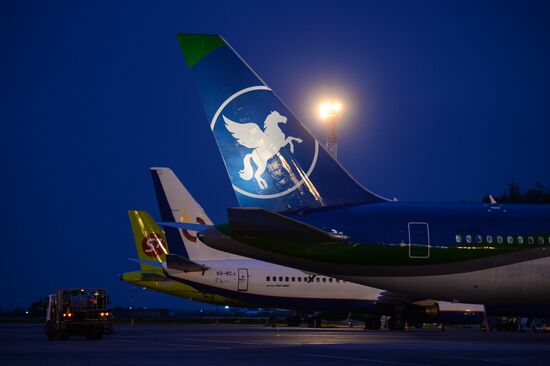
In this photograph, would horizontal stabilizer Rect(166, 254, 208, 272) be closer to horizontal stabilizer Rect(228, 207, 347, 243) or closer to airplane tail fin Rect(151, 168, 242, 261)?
airplane tail fin Rect(151, 168, 242, 261)

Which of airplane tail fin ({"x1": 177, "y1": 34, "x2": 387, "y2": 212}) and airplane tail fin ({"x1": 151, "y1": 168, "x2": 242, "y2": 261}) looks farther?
airplane tail fin ({"x1": 151, "y1": 168, "x2": 242, "y2": 261})

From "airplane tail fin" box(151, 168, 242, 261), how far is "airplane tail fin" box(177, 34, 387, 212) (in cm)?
2029

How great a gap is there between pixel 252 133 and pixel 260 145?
41 cm

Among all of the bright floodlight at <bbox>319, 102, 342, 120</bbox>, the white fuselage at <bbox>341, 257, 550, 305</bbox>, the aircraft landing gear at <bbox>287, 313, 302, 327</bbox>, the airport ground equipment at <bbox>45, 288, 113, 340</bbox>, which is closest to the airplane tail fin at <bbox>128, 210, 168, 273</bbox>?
the aircraft landing gear at <bbox>287, 313, 302, 327</bbox>

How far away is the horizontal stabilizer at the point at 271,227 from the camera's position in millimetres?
22766

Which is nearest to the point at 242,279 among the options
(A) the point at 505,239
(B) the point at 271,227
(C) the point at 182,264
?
(C) the point at 182,264

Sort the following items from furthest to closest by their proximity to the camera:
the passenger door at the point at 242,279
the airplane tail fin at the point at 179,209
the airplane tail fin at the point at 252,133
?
the passenger door at the point at 242,279 → the airplane tail fin at the point at 179,209 → the airplane tail fin at the point at 252,133

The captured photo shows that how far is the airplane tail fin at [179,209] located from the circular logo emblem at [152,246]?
18.4ft

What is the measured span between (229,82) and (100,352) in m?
8.07

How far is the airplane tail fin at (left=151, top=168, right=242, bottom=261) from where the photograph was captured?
45.6 meters

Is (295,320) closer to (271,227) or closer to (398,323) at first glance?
(398,323)

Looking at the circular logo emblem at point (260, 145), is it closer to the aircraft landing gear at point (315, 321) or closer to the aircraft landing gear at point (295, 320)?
the aircraft landing gear at point (315, 321)

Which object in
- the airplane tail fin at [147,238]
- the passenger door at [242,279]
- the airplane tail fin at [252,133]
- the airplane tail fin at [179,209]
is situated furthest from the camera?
the airplane tail fin at [147,238]

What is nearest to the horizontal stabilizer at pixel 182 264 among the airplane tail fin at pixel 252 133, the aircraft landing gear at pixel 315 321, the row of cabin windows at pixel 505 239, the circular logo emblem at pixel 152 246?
the circular logo emblem at pixel 152 246
